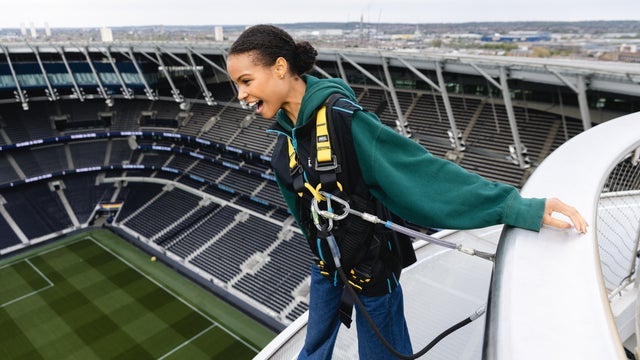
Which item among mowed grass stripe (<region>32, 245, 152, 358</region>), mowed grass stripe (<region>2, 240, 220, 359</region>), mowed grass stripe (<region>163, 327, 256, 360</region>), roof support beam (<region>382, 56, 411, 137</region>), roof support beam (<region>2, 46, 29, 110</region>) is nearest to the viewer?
mowed grass stripe (<region>163, 327, 256, 360</region>)

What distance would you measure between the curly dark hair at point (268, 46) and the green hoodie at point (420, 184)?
0.34 m

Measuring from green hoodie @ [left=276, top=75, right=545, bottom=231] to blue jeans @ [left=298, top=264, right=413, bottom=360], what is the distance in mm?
698

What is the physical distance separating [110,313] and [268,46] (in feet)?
91.5

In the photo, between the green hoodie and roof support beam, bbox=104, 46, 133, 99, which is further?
roof support beam, bbox=104, 46, 133, 99

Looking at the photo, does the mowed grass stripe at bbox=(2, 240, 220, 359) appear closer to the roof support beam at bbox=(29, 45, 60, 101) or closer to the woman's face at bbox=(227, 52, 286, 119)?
the roof support beam at bbox=(29, 45, 60, 101)

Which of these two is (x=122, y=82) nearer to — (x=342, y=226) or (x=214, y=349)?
(x=214, y=349)

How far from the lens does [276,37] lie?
2.57 metres

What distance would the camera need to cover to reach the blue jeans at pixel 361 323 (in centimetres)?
268

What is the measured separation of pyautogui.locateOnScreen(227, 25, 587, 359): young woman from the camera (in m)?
2.08

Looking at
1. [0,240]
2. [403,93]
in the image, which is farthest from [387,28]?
[0,240]

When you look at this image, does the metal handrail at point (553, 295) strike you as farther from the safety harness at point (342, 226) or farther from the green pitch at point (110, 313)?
the green pitch at point (110, 313)

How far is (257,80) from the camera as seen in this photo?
2557 mm

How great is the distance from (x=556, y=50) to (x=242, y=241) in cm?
2526

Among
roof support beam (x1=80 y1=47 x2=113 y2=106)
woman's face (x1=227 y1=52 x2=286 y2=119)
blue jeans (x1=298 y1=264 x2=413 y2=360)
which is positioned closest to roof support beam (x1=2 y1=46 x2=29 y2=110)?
roof support beam (x1=80 y1=47 x2=113 y2=106)
